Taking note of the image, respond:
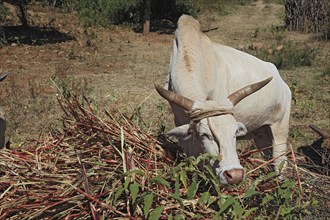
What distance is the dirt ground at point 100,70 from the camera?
7373mm

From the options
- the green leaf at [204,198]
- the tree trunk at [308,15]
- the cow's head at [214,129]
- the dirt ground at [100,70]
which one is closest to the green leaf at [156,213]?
the green leaf at [204,198]

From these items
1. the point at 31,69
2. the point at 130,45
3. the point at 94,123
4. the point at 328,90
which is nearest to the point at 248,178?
the point at 94,123

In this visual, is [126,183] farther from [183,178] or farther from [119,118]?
[119,118]

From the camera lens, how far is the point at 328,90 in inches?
365

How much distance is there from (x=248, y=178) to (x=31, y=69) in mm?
8676

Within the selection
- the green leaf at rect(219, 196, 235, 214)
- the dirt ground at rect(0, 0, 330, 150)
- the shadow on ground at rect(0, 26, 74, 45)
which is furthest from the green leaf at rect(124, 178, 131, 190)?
the shadow on ground at rect(0, 26, 74, 45)

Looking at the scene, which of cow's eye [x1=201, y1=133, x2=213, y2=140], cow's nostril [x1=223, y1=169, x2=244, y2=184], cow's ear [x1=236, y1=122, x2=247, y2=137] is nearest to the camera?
cow's nostril [x1=223, y1=169, x2=244, y2=184]

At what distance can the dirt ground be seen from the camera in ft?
24.2

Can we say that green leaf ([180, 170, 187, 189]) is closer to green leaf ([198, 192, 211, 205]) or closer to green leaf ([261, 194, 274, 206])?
green leaf ([198, 192, 211, 205])

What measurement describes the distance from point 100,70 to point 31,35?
410cm

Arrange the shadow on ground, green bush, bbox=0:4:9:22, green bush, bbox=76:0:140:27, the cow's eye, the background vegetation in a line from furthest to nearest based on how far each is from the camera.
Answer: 1. green bush, bbox=76:0:140:27
2. green bush, bbox=0:4:9:22
3. the shadow on ground
4. the cow's eye
5. the background vegetation

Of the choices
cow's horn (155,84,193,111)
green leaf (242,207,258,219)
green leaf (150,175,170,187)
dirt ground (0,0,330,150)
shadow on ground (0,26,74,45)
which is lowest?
dirt ground (0,0,330,150)

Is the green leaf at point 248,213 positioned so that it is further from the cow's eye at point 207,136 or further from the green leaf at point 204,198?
the cow's eye at point 207,136

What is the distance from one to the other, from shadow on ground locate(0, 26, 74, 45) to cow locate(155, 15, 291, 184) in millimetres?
9430
